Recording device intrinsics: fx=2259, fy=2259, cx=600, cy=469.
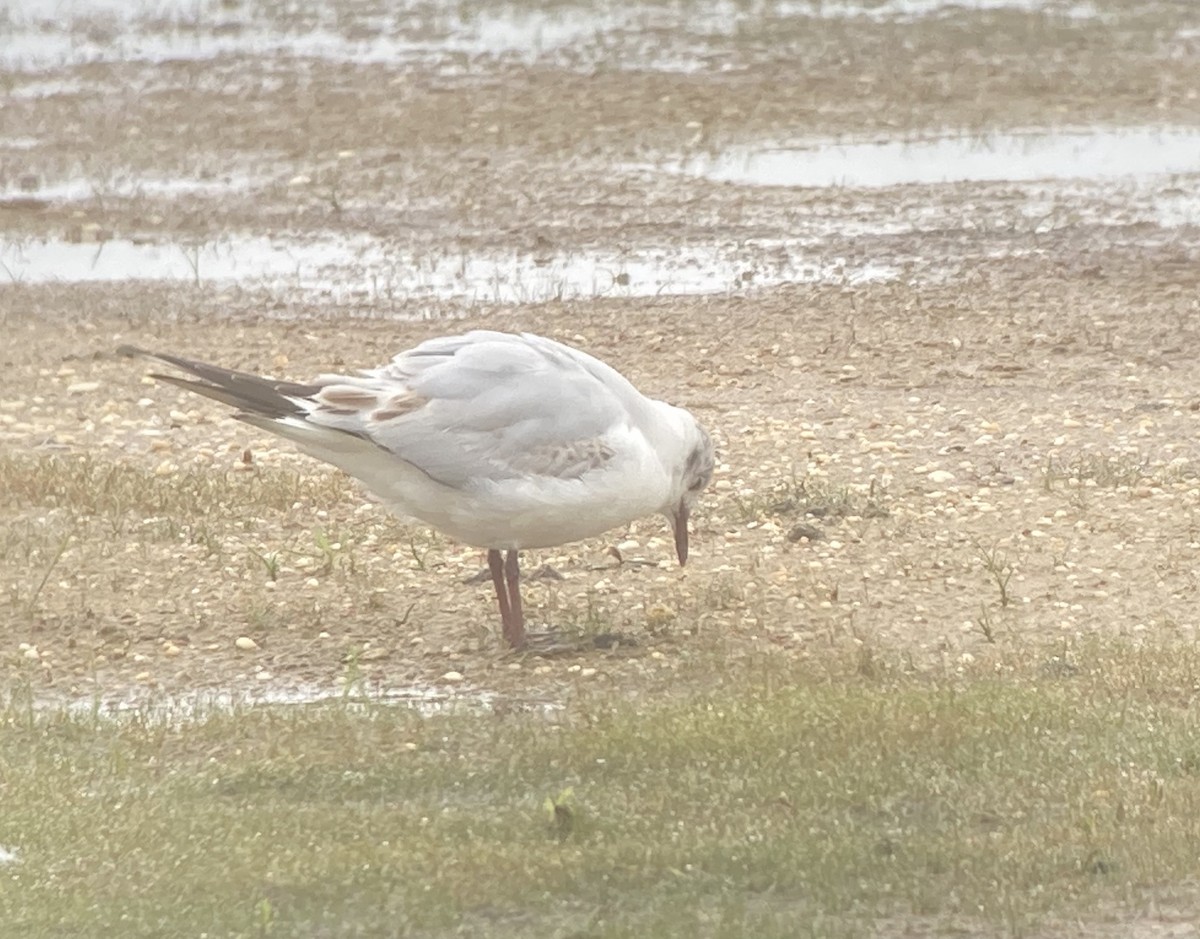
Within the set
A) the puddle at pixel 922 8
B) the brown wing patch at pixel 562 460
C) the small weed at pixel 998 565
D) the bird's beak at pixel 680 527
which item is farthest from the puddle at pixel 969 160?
the brown wing patch at pixel 562 460

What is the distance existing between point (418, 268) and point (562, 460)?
23.8 feet

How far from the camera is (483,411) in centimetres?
802

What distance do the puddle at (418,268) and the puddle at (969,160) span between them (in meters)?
2.20

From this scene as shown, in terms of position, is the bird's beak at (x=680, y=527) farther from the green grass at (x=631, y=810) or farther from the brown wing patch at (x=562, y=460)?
the green grass at (x=631, y=810)

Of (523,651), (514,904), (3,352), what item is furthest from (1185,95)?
(514,904)

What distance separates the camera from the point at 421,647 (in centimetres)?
843

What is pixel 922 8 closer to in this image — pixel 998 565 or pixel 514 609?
pixel 998 565

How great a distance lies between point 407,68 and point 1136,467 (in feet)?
41.2

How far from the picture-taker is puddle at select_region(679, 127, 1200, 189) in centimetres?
1706

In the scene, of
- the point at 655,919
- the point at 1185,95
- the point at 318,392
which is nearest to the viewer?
the point at 655,919

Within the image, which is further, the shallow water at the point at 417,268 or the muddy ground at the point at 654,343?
the shallow water at the point at 417,268

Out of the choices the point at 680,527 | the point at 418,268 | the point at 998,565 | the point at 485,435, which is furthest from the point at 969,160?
the point at 485,435

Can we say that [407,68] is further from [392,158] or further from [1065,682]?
[1065,682]

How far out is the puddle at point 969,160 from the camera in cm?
1706
